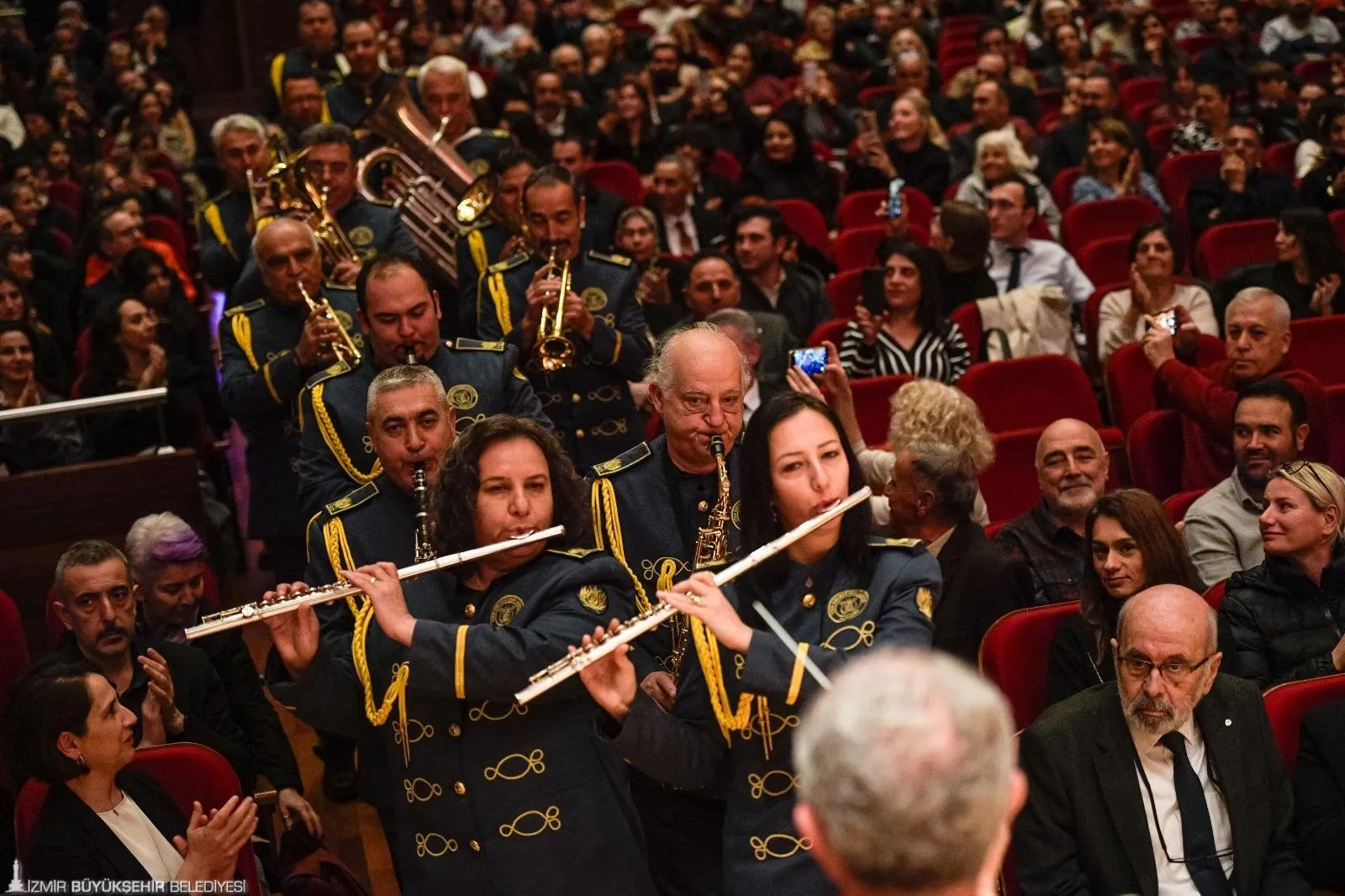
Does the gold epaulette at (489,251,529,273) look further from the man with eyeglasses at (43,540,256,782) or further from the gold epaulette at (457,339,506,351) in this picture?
the man with eyeglasses at (43,540,256,782)

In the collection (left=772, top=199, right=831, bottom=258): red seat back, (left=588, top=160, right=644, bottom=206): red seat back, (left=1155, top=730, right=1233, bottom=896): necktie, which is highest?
(left=588, top=160, right=644, bottom=206): red seat back

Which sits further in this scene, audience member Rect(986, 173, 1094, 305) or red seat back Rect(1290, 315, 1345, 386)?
audience member Rect(986, 173, 1094, 305)

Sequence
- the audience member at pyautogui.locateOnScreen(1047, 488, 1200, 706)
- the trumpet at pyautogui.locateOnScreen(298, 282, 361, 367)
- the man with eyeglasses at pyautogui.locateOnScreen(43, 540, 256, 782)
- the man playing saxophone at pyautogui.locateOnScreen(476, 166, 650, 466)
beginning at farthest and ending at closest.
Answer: the man playing saxophone at pyautogui.locateOnScreen(476, 166, 650, 466) → the trumpet at pyautogui.locateOnScreen(298, 282, 361, 367) → the man with eyeglasses at pyautogui.locateOnScreen(43, 540, 256, 782) → the audience member at pyautogui.locateOnScreen(1047, 488, 1200, 706)

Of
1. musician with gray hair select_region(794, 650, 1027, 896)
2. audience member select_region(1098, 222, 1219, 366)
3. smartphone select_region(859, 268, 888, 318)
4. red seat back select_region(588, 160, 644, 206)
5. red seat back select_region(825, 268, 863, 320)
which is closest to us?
musician with gray hair select_region(794, 650, 1027, 896)

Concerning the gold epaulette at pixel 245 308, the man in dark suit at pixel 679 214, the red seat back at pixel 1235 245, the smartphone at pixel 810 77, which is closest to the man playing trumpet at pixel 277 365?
the gold epaulette at pixel 245 308

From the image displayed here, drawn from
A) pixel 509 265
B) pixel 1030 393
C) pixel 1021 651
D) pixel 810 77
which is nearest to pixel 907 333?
pixel 1030 393

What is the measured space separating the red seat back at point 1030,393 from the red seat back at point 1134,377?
0.37 feet

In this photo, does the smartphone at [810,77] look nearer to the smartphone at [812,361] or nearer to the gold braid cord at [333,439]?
the smartphone at [812,361]

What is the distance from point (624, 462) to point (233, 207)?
9.94ft

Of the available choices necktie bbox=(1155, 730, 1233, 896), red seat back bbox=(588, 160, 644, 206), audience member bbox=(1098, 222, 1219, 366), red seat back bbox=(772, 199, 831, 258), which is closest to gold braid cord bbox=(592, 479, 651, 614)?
necktie bbox=(1155, 730, 1233, 896)

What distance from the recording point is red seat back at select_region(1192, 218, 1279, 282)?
263 inches

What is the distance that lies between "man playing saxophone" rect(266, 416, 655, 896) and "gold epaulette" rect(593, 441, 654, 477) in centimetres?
43

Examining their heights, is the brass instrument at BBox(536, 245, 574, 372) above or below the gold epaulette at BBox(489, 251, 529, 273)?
below

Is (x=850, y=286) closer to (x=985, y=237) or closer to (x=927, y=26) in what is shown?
(x=985, y=237)
